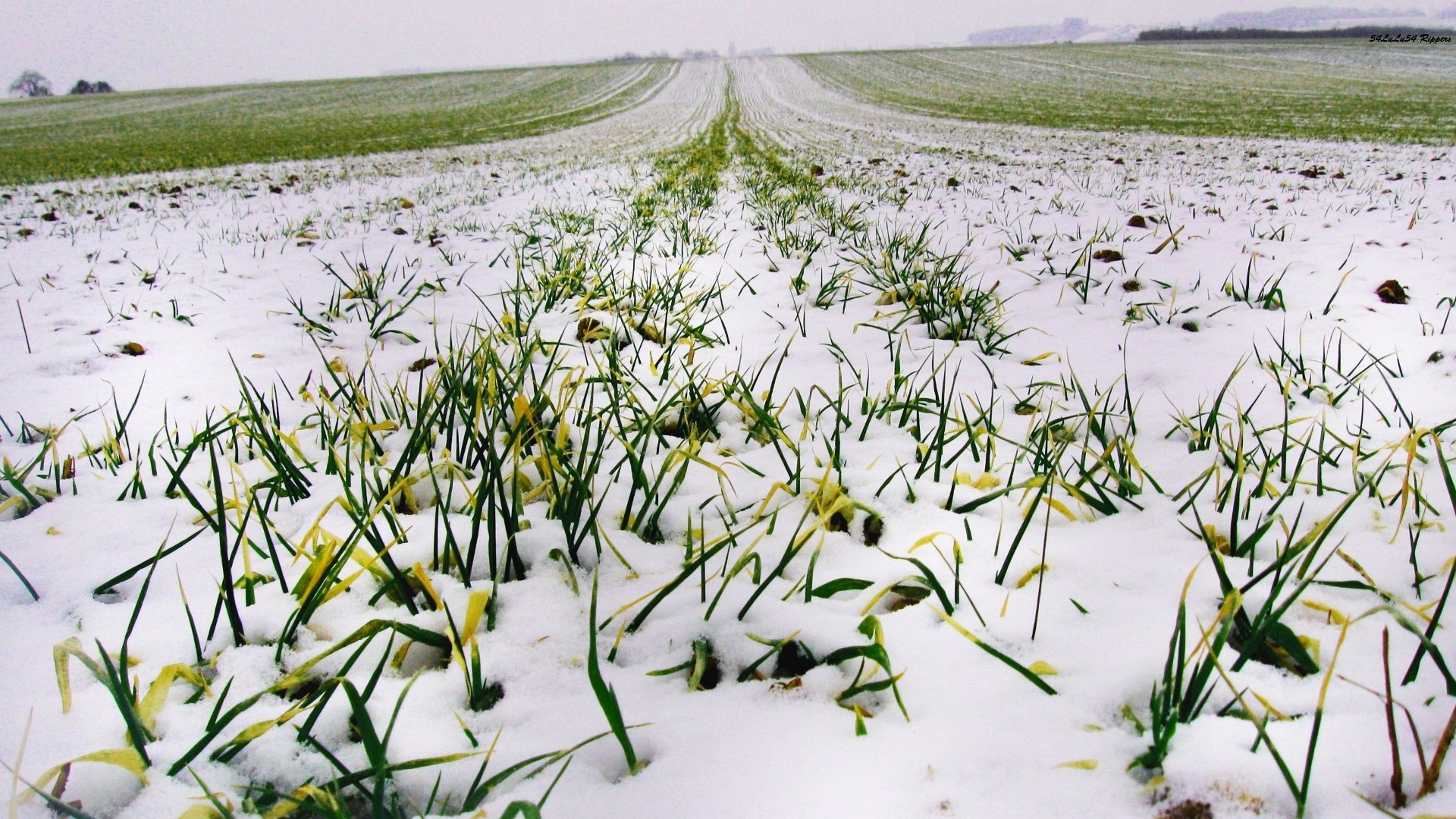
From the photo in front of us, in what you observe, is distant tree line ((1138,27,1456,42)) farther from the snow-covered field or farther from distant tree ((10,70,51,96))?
distant tree ((10,70,51,96))

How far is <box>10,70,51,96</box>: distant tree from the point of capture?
7800cm

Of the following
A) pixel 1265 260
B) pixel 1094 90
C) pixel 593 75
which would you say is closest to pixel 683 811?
pixel 1265 260

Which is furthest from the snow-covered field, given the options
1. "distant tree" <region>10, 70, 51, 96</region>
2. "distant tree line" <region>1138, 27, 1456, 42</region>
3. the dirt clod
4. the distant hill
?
the distant hill

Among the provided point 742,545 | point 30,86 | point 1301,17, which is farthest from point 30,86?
point 1301,17

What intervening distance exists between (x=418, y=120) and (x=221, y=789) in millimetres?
24121

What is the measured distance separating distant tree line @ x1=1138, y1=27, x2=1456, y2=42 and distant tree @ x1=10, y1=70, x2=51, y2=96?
125m

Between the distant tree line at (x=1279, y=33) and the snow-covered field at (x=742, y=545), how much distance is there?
7159 centimetres

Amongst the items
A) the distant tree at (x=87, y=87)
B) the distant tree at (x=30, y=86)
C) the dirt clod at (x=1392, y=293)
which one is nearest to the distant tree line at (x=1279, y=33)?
the dirt clod at (x=1392, y=293)

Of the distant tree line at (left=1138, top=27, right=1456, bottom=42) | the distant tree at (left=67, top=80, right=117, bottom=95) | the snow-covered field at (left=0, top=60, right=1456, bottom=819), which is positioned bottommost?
the snow-covered field at (left=0, top=60, right=1456, bottom=819)

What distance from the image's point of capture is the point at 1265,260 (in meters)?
3.58

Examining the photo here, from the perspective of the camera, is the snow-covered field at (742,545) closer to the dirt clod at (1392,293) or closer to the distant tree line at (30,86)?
the dirt clod at (1392,293)

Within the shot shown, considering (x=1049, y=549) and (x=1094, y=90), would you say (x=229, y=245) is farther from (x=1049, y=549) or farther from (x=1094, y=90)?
(x=1094, y=90)

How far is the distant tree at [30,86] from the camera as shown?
256 ft

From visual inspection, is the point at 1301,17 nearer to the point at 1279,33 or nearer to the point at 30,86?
the point at 1279,33
